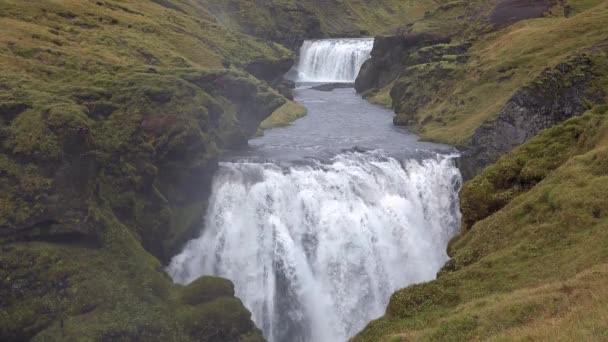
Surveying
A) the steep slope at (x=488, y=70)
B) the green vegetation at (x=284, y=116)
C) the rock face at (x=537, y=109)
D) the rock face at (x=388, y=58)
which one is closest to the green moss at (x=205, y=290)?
the rock face at (x=537, y=109)

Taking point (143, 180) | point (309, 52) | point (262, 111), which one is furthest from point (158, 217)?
point (309, 52)

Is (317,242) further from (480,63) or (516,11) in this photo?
(516,11)

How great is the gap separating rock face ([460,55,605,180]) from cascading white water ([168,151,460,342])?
4808 mm

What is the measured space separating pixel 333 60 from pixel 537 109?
53.9 m

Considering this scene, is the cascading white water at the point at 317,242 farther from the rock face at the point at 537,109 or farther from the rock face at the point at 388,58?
the rock face at the point at 388,58

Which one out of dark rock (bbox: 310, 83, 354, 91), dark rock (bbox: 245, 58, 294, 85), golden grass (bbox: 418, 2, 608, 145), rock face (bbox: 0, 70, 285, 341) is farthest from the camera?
dark rock (bbox: 310, 83, 354, 91)

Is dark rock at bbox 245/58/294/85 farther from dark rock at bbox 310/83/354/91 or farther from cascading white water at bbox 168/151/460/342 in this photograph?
cascading white water at bbox 168/151/460/342

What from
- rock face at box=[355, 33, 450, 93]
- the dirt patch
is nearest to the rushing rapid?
the dirt patch

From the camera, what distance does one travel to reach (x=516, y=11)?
64.2 m

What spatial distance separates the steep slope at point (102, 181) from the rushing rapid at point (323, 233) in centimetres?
205

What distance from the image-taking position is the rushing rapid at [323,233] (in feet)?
92.5

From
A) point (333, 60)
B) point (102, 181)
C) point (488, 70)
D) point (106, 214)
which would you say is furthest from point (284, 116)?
point (333, 60)

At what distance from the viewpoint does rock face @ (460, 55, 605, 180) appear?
34312mm

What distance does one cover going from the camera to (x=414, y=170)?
35.3 m
